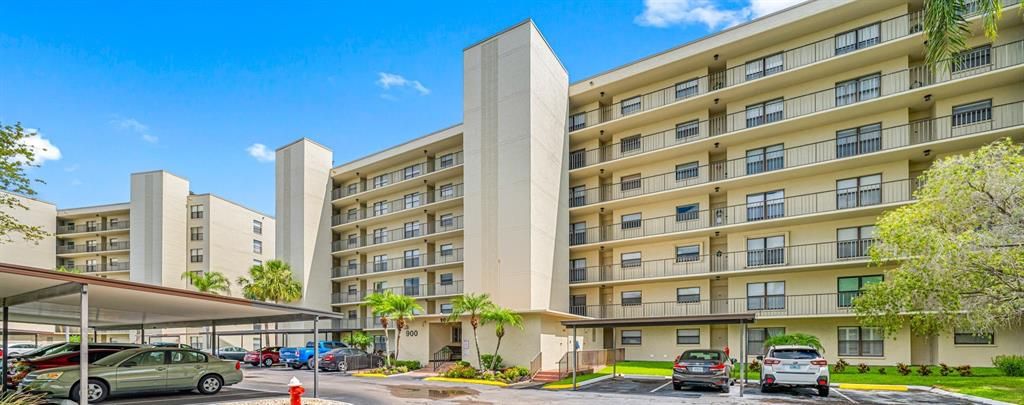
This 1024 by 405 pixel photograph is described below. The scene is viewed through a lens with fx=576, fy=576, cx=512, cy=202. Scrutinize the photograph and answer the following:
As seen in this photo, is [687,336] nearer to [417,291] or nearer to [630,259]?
[630,259]

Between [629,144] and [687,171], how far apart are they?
3919 millimetres

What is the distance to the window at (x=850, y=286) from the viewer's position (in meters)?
25.7

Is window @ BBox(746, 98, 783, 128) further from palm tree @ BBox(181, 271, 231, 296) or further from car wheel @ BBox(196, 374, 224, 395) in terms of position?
palm tree @ BBox(181, 271, 231, 296)

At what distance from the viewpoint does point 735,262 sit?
29.3m

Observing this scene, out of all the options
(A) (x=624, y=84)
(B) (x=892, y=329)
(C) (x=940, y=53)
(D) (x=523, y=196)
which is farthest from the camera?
(A) (x=624, y=84)

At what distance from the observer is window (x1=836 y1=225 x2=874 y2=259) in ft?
84.6

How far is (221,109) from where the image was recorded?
25859 mm

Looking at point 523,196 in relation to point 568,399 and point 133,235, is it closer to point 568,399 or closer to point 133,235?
point 568,399

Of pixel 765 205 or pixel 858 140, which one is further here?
pixel 765 205

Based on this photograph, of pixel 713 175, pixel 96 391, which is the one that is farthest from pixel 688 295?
pixel 96 391

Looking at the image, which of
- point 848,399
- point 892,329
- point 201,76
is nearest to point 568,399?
point 848,399

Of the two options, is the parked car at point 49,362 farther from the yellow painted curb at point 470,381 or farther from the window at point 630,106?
the window at point 630,106

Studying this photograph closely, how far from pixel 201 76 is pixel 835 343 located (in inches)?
1188

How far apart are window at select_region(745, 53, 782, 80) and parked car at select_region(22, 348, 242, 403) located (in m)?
27.1
